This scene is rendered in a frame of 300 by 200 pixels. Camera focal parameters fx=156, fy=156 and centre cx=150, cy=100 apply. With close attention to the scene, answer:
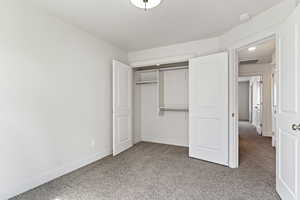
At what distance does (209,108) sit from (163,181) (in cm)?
159

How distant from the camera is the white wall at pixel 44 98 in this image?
186 centimetres

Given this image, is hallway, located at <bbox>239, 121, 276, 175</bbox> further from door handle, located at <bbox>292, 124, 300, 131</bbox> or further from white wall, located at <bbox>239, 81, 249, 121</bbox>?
white wall, located at <bbox>239, 81, 249, 121</bbox>

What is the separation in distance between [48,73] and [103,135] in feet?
5.22

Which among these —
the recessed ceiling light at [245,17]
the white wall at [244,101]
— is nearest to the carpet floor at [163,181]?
the recessed ceiling light at [245,17]

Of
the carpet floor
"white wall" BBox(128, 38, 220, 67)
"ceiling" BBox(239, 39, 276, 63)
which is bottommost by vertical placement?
the carpet floor

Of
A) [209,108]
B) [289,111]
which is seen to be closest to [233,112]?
[209,108]

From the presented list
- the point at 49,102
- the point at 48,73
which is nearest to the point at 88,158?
the point at 49,102

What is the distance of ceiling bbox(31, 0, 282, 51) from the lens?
81.4 inches

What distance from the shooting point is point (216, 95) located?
9.63 feet

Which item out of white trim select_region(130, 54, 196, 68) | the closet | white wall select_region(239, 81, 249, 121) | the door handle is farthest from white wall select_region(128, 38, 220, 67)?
white wall select_region(239, 81, 249, 121)

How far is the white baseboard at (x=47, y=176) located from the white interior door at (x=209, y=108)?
2056 mm

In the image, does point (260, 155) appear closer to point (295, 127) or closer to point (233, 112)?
point (233, 112)

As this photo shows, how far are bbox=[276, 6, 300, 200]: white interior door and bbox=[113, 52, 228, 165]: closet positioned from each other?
3.15ft

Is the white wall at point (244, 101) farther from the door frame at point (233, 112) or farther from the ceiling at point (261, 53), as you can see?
the door frame at point (233, 112)
